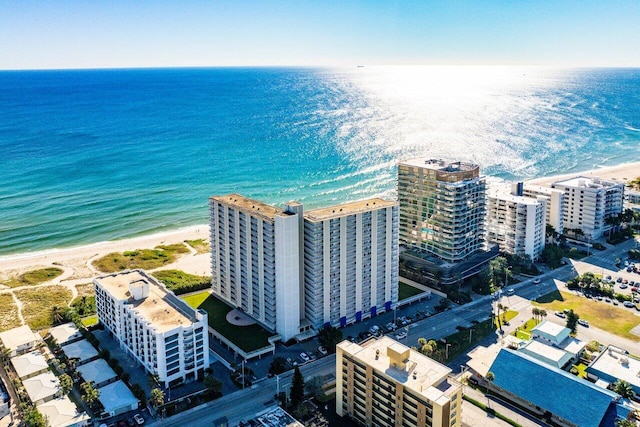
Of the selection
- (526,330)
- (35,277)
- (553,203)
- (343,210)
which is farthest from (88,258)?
(553,203)

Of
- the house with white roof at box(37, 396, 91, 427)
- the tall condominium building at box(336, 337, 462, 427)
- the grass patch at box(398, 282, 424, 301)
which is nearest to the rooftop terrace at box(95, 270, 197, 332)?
the house with white roof at box(37, 396, 91, 427)

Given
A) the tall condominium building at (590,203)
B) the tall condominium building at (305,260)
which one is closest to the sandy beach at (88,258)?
the tall condominium building at (305,260)

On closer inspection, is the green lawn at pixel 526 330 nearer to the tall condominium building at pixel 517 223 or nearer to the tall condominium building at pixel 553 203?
the tall condominium building at pixel 517 223

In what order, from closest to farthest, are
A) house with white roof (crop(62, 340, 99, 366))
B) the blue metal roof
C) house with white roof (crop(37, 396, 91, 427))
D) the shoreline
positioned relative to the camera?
house with white roof (crop(37, 396, 91, 427)), the blue metal roof, house with white roof (crop(62, 340, 99, 366)), the shoreline

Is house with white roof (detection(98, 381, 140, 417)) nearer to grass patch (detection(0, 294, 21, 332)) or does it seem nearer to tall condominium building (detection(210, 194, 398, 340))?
tall condominium building (detection(210, 194, 398, 340))

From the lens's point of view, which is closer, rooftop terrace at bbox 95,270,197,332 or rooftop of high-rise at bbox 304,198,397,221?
rooftop terrace at bbox 95,270,197,332

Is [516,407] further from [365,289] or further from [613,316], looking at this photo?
[613,316]

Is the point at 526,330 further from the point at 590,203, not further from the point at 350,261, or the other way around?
the point at 590,203
